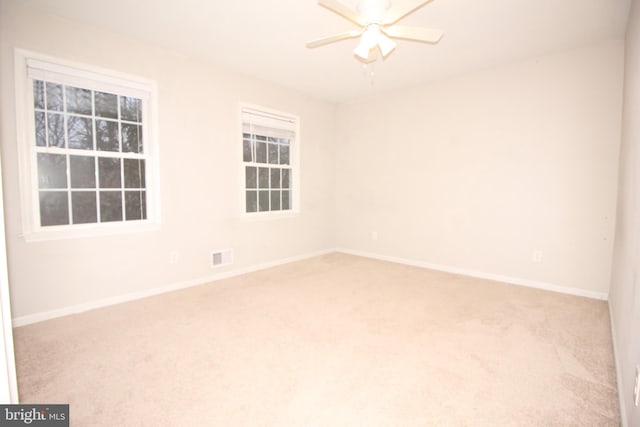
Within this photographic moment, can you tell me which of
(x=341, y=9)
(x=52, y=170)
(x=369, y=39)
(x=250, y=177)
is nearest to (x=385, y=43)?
(x=369, y=39)

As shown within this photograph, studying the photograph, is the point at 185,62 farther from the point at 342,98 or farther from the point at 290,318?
the point at 290,318

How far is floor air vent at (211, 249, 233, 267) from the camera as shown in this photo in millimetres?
3791

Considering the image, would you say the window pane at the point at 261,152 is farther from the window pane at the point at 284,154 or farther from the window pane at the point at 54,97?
the window pane at the point at 54,97

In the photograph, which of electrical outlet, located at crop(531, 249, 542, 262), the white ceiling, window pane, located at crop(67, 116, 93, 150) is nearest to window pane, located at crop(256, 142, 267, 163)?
the white ceiling

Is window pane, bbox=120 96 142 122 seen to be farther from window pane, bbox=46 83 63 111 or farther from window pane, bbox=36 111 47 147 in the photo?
window pane, bbox=36 111 47 147

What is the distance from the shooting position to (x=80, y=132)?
2811 millimetres

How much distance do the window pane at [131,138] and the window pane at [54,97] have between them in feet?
1.66

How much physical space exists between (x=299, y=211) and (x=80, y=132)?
2.82 meters

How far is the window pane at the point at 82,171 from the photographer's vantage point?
2797 mm

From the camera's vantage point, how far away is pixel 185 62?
3412mm

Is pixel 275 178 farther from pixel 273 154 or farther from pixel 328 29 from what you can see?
pixel 328 29

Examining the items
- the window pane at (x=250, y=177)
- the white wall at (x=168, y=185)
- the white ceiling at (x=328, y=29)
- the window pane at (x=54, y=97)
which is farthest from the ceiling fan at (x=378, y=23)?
the window pane at (x=54, y=97)

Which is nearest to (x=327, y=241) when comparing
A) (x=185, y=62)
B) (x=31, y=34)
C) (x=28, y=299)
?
(x=185, y=62)

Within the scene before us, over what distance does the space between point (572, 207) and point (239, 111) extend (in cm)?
391
